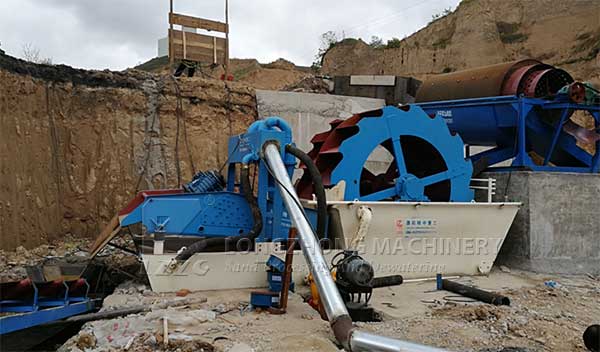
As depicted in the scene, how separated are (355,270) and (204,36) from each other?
6.79 meters

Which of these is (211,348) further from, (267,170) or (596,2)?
(596,2)

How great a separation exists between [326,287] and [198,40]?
6.99 meters

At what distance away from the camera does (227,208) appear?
531 centimetres

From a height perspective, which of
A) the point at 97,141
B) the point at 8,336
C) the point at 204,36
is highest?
→ the point at 204,36

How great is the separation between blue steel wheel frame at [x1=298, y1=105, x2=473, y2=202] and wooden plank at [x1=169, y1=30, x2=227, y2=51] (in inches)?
149

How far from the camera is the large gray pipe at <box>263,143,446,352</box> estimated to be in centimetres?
292

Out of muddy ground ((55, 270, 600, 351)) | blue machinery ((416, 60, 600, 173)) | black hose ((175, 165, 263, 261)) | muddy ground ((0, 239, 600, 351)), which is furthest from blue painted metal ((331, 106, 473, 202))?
muddy ground ((55, 270, 600, 351))

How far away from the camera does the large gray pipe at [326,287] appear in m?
2.92

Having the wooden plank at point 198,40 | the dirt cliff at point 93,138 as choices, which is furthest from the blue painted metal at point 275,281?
the wooden plank at point 198,40

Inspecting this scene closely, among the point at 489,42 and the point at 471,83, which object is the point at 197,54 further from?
the point at 489,42

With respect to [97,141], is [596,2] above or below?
above

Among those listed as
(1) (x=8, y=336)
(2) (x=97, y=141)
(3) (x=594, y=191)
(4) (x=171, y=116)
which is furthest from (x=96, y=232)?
(3) (x=594, y=191)

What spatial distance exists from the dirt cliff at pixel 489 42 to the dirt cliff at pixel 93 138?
12.6 metres

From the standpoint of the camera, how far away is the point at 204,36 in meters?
9.57
